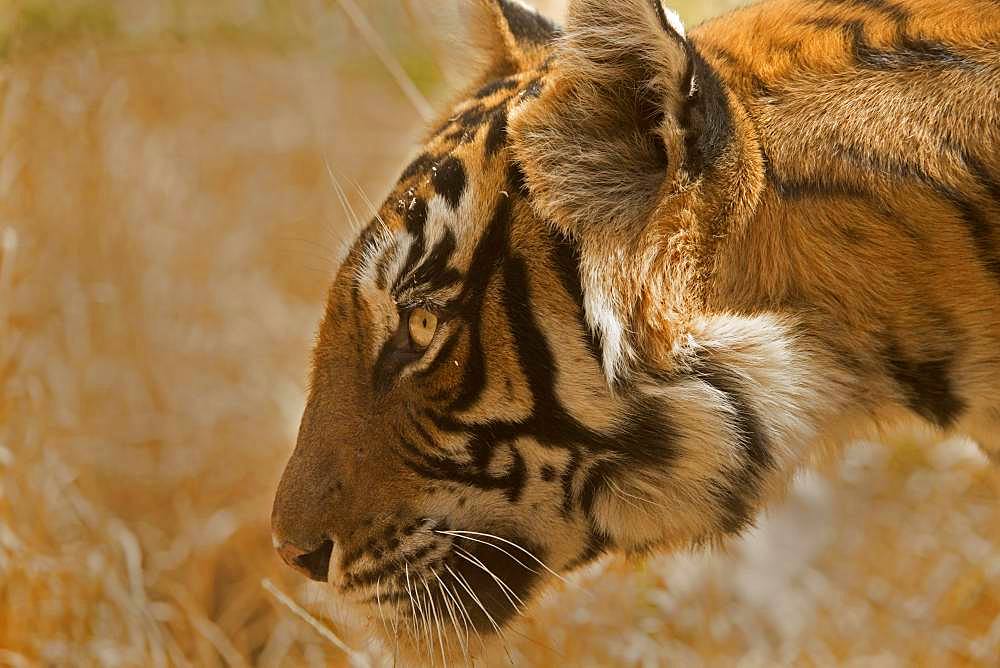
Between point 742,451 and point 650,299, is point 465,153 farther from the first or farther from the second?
point 742,451

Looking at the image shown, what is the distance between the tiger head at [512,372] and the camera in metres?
1.28

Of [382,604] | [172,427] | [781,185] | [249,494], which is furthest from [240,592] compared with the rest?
[781,185]

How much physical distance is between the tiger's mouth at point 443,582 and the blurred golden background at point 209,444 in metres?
0.28

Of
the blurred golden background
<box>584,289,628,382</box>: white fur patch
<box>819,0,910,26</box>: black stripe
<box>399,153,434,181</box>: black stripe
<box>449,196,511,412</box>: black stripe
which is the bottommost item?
the blurred golden background

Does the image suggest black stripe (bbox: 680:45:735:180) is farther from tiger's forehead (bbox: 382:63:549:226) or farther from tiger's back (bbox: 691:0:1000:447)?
tiger's forehead (bbox: 382:63:549:226)

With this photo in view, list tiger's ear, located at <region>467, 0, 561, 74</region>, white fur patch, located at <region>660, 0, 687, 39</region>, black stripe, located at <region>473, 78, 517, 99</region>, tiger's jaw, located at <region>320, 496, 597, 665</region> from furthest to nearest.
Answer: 1. tiger's ear, located at <region>467, 0, 561, 74</region>
2. black stripe, located at <region>473, 78, 517, 99</region>
3. tiger's jaw, located at <region>320, 496, 597, 665</region>
4. white fur patch, located at <region>660, 0, 687, 39</region>

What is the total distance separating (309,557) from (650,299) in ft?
1.90

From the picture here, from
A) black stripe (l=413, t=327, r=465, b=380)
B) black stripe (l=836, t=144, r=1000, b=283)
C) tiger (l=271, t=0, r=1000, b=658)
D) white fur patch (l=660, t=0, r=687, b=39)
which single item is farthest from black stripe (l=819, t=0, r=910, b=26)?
black stripe (l=413, t=327, r=465, b=380)

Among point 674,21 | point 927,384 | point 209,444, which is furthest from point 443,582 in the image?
point 209,444

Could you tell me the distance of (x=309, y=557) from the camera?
148cm

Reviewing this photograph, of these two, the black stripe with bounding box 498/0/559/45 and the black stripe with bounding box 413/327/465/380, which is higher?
the black stripe with bounding box 498/0/559/45

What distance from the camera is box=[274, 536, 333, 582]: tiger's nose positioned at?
4.79ft

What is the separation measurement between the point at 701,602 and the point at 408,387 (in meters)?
1.45

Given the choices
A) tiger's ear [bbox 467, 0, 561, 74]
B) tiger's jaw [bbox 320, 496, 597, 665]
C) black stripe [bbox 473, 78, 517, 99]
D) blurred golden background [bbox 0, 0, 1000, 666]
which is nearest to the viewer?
tiger's jaw [bbox 320, 496, 597, 665]
